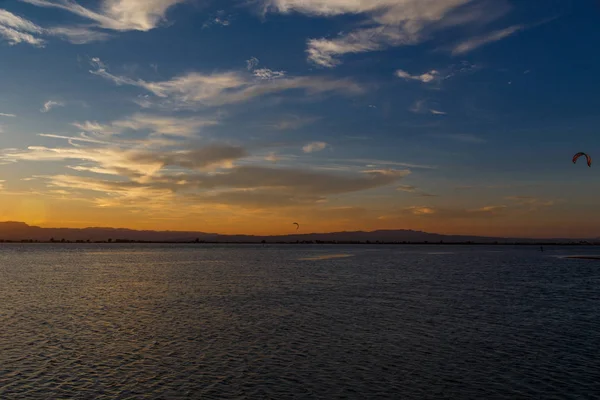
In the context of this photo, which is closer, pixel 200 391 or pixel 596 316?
pixel 200 391

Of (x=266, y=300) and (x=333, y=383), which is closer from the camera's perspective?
(x=333, y=383)

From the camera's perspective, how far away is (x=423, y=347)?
31719 mm

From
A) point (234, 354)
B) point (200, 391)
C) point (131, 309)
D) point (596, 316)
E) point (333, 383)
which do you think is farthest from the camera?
point (131, 309)

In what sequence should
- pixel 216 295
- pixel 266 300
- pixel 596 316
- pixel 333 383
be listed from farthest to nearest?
pixel 216 295
pixel 266 300
pixel 596 316
pixel 333 383

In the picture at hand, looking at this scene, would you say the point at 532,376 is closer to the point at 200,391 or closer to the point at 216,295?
the point at 200,391

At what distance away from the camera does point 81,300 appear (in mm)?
57125

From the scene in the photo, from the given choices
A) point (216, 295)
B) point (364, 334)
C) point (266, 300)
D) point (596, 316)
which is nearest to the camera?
point (364, 334)

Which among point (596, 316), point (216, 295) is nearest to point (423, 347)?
point (596, 316)

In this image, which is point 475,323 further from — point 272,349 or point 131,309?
point 131,309

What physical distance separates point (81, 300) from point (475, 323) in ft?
147

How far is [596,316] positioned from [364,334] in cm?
2534

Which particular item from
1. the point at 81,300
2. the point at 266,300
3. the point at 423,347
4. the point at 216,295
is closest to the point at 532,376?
the point at 423,347

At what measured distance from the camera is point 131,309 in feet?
163

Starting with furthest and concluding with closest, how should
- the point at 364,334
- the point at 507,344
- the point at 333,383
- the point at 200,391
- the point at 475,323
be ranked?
the point at 475,323, the point at 364,334, the point at 507,344, the point at 333,383, the point at 200,391
